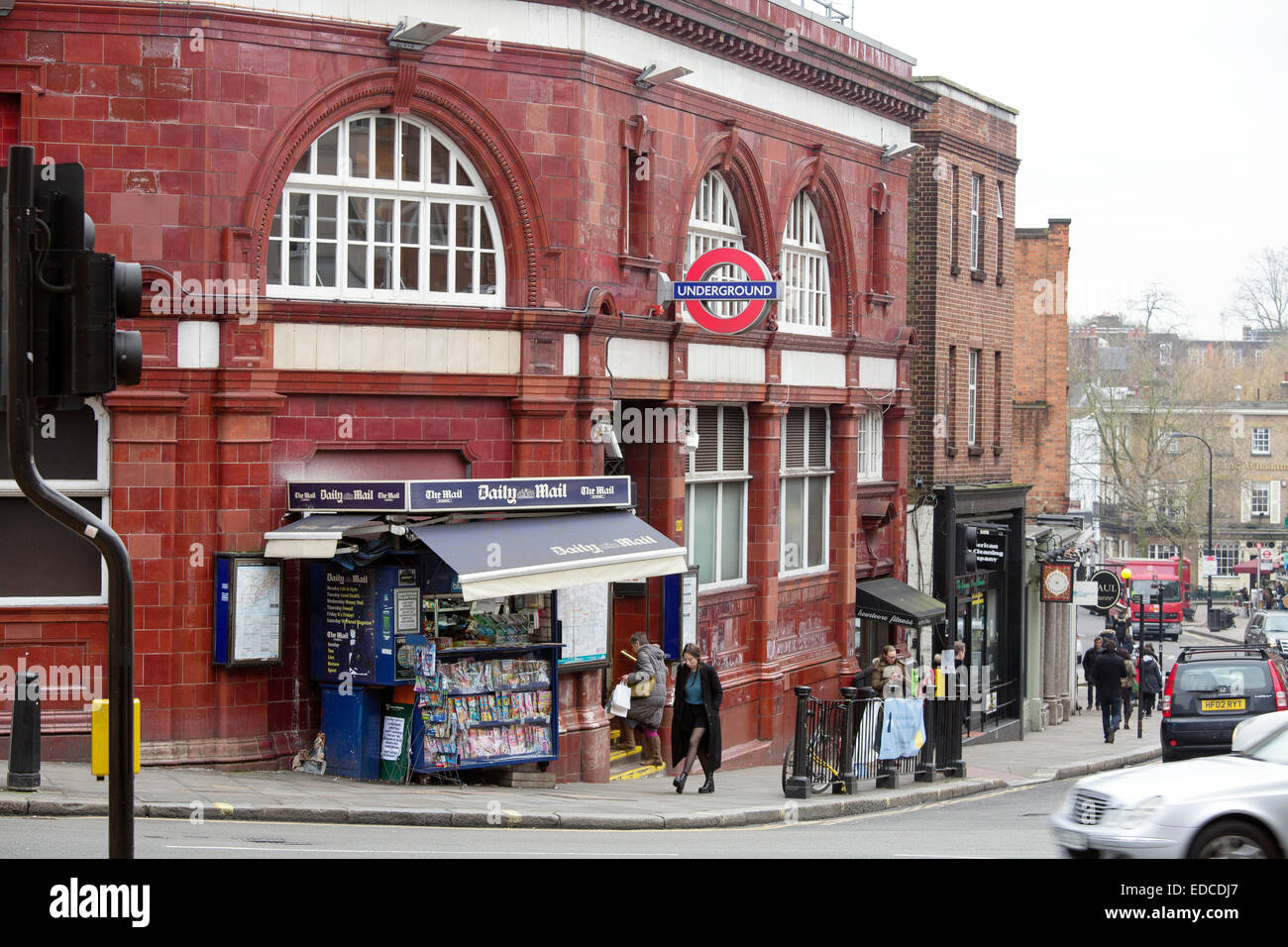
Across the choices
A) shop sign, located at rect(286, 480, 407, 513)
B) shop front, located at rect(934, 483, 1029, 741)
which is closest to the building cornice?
shop front, located at rect(934, 483, 1029, 741)

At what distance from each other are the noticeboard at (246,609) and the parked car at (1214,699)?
12.1 meters

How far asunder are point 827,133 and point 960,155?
6.94 metres

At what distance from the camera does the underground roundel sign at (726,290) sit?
19531mm

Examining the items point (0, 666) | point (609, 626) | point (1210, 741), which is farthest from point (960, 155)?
point (0, 666)

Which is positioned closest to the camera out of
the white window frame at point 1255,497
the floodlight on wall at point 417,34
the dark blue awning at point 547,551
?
the dark blue awning at point 547,551

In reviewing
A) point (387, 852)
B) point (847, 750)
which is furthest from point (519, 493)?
point (387, 852)

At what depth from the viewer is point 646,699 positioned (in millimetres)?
19531

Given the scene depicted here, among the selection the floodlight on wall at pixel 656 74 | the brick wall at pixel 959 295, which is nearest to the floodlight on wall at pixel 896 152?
the brick wall at pixel 959 295

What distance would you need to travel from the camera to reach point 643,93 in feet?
64.0

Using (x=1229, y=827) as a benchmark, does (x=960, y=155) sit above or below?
above

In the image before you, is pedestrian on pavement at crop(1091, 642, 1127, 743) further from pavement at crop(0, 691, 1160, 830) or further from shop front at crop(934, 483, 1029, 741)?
pavement at crop(0, 691, 1160, 830)

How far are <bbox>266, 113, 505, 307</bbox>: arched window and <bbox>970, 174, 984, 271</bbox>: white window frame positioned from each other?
15.8 metres

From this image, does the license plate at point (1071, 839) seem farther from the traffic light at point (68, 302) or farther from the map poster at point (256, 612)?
the map poster at point (256, 612)
